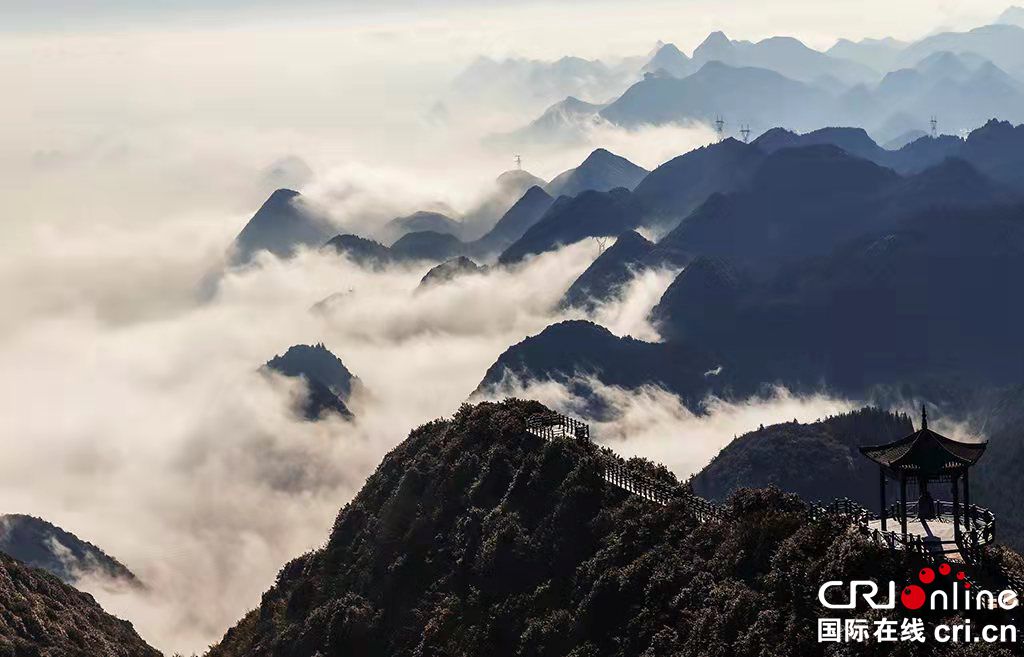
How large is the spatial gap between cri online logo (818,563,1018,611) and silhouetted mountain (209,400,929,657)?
43.4 inches

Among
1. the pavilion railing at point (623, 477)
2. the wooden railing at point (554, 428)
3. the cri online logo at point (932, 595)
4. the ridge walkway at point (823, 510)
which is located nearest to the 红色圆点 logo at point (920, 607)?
the cri online logo at point (932, 595)

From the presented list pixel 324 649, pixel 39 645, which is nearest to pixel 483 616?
pixel 324 649

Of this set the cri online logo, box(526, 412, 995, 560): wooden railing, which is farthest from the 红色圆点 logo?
box(526, 412, 995, 560): wooden railing

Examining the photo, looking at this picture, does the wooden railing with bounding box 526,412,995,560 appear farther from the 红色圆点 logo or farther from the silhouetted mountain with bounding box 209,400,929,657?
the 红色圆点 logo

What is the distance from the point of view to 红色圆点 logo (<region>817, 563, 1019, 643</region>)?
2248 inches

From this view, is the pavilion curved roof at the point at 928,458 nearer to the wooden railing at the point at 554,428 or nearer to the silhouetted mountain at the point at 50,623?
the wooden railing at the point at 554,428

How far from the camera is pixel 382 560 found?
338 ft

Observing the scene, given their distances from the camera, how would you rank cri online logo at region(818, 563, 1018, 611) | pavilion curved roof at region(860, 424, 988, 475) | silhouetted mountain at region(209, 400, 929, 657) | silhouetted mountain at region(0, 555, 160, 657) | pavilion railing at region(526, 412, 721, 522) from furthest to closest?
silhouetted mountain at region(0, 555, 160, 657) → pavilion railing at region(526, 412, 721, 522) → pavilion curved roof at region(860, 424, 988, 475) → silhouetted mountain at region(209, 400, 929, 657) → cri online logo at region(818, 563, 1018, 611)

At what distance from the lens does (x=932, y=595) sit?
6047 cm

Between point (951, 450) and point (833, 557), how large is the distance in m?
11.2

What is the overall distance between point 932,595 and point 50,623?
8961 cm

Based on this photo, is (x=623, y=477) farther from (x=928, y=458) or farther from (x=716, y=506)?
(x=928, y=458)

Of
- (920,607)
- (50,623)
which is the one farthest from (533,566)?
(50,623)

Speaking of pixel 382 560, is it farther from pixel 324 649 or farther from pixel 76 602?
pixel 76 602
